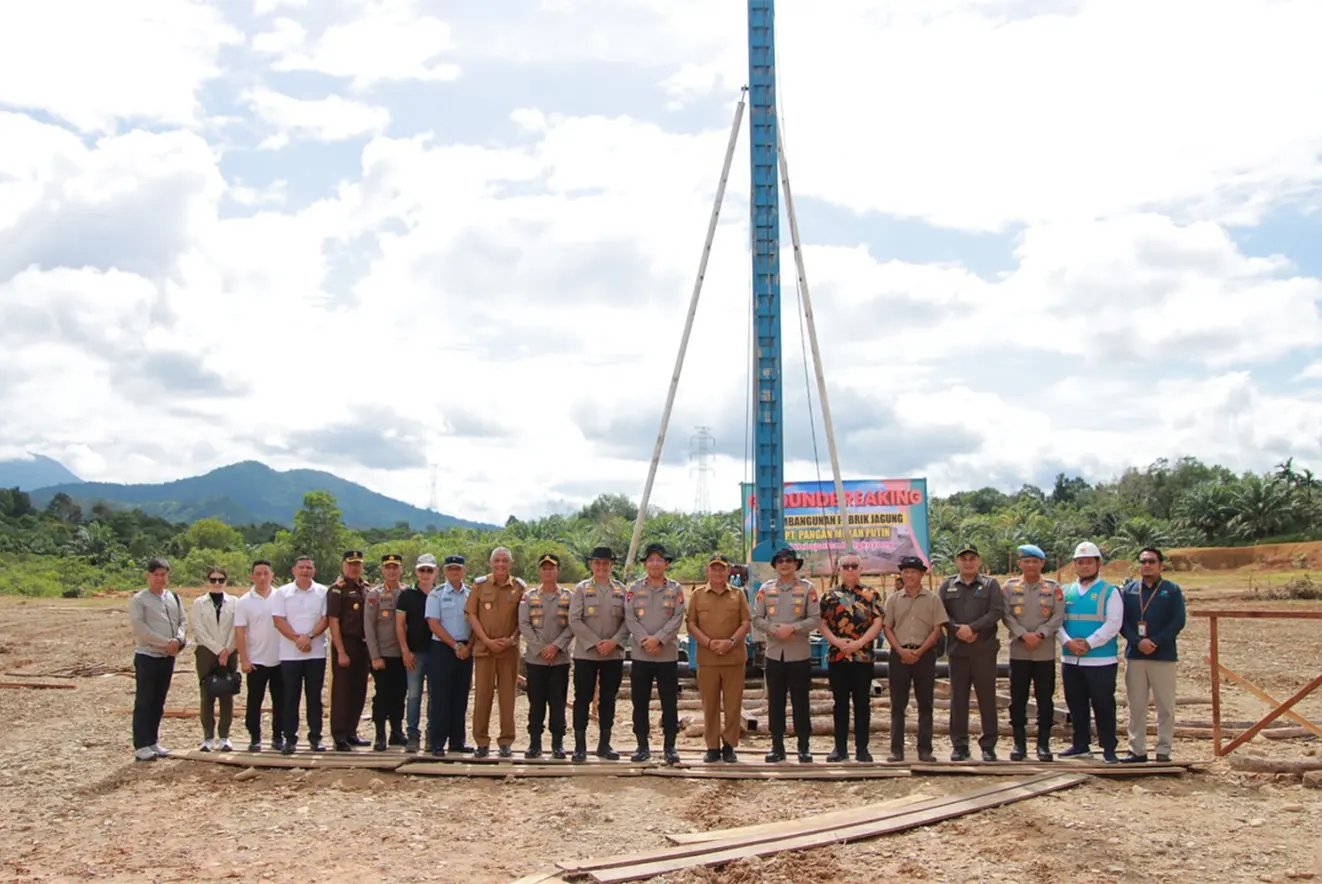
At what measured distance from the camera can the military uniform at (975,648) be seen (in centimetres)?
840

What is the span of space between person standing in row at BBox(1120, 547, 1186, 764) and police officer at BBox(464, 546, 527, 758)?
4528 millimetres

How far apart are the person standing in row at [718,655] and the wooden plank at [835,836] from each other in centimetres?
178

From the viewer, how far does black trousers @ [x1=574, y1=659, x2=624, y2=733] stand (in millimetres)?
8656

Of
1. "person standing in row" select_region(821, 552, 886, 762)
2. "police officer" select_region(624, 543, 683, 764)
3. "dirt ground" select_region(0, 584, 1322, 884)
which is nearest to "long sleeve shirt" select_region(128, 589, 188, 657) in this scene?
"dirt ground" select_region(0, 584, 1322, 884)

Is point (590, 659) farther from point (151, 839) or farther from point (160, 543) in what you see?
point (160, 543)

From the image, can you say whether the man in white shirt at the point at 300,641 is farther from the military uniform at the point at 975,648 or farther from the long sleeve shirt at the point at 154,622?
the military uniform at the point at 975,648

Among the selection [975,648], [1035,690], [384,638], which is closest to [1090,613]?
[1035,690]

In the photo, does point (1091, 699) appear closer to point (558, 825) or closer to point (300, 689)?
point (558, 825)

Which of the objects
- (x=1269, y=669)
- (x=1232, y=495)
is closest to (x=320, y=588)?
(x=1269, y=669)

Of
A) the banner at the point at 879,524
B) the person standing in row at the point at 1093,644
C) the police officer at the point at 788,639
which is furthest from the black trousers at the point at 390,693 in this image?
the banner at the point at 879,524

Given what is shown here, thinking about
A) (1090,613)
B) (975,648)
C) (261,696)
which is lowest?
(261,696)

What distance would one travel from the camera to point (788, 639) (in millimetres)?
8406

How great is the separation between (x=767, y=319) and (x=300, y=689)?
23.7 ft

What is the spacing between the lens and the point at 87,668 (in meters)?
17.3
